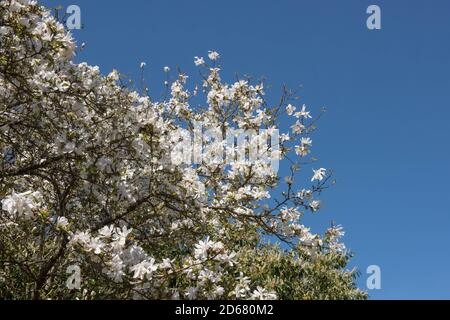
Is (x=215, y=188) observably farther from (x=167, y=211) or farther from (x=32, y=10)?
(x=32, y=10)

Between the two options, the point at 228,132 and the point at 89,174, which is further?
the point at 228,132

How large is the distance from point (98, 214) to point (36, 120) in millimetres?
1942

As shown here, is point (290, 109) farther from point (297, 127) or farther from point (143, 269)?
point (143, 269)

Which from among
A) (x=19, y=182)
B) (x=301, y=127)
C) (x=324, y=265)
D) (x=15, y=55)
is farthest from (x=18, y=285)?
(x=324, y=265)

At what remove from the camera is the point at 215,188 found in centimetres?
1068

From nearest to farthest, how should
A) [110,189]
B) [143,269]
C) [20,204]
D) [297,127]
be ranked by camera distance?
[20,204]
[143,269]
[110,189]
[297,127]

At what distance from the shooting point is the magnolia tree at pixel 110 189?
6227 mm

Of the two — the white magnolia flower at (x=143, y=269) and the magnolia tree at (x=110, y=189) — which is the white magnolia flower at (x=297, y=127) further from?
the white magnolia flower at (x=143, y=269)

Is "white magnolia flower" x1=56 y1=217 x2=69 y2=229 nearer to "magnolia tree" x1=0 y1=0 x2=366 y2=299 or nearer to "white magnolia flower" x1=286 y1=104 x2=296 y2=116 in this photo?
"magnolia tree" x1=0 y1=0 x2=366 y2=299

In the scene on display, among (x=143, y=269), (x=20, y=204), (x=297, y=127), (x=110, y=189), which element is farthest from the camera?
(x=297, y=127)

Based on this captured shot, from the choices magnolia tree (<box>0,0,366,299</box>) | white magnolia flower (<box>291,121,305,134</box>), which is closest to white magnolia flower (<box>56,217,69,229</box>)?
magnolia tree (<box>0,0,366,299</box>)

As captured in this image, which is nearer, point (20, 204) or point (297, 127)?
point (20, 204)

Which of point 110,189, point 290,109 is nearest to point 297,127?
point 290,109

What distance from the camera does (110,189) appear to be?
26.9 ft
